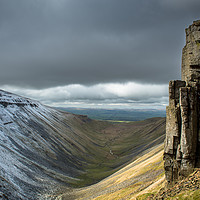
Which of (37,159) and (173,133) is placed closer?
(173,133)

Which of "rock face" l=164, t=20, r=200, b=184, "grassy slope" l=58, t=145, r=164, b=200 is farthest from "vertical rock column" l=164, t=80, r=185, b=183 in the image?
"grassy slope" l=58, t=145, r=164, b=200

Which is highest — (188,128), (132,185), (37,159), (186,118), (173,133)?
(186,118)

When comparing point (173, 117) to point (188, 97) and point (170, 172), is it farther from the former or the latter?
point (170, 172)

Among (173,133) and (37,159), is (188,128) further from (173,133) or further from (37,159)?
(37,159)

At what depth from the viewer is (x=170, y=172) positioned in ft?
65.8

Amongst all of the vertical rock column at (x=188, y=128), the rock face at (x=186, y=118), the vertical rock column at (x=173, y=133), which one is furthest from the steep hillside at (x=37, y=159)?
the vertical rock column at (x=188, y=128)

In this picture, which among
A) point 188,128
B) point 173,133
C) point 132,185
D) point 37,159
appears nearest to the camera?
point 188,128

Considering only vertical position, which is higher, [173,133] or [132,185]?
[173,133]

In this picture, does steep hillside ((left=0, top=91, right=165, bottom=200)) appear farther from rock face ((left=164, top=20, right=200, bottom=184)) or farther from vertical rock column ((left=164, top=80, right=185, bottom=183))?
rock face ((left=164, top=20, right=200, bottom=184))

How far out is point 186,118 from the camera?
18.7 meters

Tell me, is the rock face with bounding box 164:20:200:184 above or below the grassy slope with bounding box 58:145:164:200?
above

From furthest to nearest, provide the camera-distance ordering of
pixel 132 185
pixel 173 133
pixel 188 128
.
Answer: pixel 132 185
pixel 173 133
pixel 188 128

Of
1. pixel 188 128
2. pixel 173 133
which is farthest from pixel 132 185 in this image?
pixel 188 128

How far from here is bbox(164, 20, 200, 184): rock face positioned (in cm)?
1858
